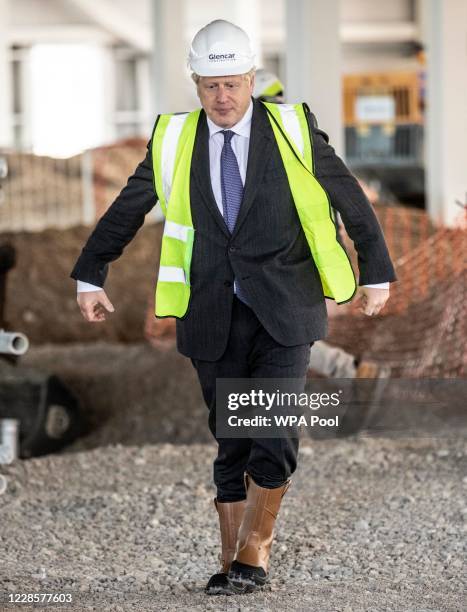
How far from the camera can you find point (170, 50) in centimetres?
1842

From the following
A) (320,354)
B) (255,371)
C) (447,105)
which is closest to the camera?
→ (255,371)

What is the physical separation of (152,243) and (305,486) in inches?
380

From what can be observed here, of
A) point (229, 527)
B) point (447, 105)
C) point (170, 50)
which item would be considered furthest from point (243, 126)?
point (170, 50)

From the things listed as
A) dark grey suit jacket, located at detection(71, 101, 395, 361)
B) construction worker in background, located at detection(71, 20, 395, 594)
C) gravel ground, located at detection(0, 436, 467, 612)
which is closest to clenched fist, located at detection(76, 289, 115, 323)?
construction worker in background, located at detection(71, 20, 395, 594)

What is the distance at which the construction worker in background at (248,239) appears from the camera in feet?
16.0

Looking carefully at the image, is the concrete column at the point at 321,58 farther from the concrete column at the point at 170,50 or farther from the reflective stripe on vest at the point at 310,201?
the reflective stripe on vest at the point at 310,201

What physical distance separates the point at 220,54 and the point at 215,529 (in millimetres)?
2457

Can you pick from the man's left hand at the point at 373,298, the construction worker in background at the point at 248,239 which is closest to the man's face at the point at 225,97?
the construction worker in background at the point at 248,239

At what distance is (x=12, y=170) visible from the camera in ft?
79.5

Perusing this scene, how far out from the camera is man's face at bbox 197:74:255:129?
4.81 meters

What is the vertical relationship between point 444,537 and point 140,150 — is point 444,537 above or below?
below

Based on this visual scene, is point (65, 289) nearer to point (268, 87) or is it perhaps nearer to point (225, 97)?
point (268, 87)

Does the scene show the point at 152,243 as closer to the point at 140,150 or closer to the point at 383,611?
the point at 140,150

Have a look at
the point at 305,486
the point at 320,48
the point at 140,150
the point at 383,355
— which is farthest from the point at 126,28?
the point at 305,486
